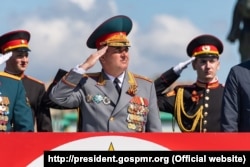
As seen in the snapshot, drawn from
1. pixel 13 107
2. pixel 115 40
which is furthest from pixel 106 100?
pixel 13 107

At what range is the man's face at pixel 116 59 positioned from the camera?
8672 millimetres

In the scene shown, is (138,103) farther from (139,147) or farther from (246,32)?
(246,32)

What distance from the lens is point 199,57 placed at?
393 inches

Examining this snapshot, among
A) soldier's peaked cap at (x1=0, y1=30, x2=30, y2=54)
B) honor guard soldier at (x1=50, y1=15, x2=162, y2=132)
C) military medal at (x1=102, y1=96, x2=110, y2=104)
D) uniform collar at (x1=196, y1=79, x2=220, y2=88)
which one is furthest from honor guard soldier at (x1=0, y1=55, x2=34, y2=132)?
uniform collar at (x1=196, y1=79, x2=220, y2=88)

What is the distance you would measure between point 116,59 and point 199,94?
61.3 inches

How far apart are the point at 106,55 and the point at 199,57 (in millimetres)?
1469

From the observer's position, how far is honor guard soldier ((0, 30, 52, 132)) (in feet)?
32.2

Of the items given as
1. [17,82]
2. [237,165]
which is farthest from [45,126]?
[237,165]

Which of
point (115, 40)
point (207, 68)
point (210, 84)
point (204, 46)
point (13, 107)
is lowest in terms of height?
point (13, 107)

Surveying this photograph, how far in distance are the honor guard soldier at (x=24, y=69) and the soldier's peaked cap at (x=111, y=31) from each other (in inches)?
40.7

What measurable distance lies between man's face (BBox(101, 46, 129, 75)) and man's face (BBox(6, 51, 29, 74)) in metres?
1.27

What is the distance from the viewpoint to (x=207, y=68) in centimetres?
980

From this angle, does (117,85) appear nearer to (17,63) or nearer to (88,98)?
(88,98)

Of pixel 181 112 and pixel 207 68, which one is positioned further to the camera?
pixel 181 112
